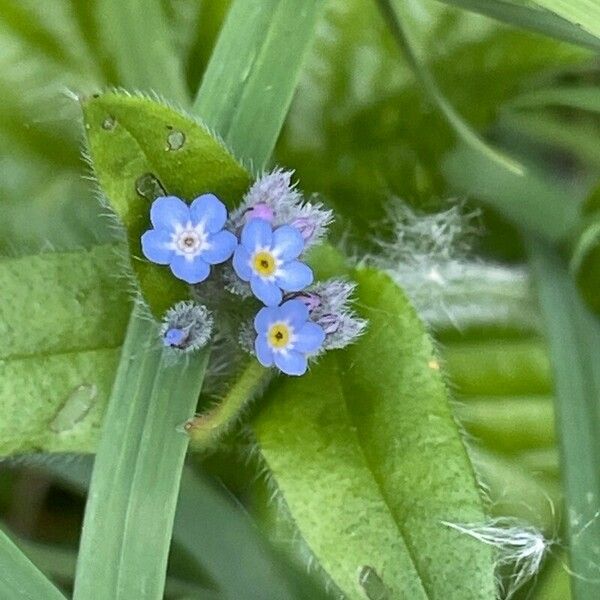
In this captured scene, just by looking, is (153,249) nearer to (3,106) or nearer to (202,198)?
(202,198)

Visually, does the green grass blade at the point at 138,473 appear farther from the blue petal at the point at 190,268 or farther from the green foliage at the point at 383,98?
the green foliage at the point at 383,98

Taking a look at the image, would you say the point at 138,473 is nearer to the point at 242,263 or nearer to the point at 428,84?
the point at 242,263

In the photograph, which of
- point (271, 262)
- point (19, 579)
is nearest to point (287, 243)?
point (271, 262)

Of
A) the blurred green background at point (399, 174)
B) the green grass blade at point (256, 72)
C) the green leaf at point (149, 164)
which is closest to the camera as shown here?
the green leaf at point (149, 164)

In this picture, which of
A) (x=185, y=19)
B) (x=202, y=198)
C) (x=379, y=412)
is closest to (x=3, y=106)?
(x=185, y=19)


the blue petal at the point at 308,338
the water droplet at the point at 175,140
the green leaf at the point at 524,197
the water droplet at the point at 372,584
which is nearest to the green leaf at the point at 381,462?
the water droplet at the point at 372,584

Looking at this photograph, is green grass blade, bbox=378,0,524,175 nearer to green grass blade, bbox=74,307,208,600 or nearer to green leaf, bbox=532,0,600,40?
green leaf, bbox=532,0,600,40

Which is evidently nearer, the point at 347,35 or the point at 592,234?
the point at 592,234
